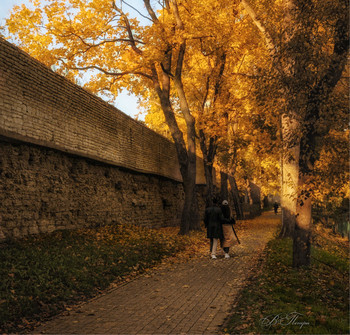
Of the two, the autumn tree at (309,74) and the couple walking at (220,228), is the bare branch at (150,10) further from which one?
the autumn tree at (309,74)

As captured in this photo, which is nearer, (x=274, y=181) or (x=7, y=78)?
(x=7, y=78)

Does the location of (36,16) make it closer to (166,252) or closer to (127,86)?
(127,86)

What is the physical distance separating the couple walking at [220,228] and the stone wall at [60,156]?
414 cm

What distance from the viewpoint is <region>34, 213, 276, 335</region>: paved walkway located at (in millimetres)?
A: 5914

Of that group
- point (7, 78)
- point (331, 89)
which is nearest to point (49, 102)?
point (7, 78)

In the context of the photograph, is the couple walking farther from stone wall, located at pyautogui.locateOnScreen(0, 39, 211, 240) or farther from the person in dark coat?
stone wall, located at pyautogui.locateOnScreen(0, 39, 211, 240)

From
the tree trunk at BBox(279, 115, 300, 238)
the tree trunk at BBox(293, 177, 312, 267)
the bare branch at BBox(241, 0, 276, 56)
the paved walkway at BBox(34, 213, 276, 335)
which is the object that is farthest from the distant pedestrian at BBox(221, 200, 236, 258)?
the bare branch at BBox(241, 0, 276, 56)

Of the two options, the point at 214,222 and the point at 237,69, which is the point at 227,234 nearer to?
the point at 214,222

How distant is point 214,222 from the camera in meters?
12.9

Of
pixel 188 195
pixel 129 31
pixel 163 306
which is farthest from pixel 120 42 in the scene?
pixel 163 306

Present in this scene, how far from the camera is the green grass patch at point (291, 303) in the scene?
5792 mm

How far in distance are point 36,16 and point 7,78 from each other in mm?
8797

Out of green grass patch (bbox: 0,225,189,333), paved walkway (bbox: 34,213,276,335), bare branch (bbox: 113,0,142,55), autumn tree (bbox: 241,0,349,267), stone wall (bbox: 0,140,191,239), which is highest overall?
bare branch (bbox: 113,0,142,55)

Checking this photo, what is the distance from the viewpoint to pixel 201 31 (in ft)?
58.4
